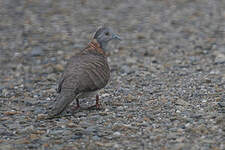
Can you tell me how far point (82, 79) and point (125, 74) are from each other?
2.96 metres

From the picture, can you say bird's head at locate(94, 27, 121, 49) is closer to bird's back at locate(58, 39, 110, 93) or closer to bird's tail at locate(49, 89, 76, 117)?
bird's back at locate(58, 39, 110, 93)

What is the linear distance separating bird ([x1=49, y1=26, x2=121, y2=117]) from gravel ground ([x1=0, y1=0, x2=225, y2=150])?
12.6 inches

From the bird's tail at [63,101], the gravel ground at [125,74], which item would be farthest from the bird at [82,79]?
the gravel ground at [125,74]

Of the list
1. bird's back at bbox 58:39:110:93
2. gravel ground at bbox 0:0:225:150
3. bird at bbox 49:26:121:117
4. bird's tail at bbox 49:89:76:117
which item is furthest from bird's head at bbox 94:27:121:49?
bird's tail at bbox 49:89:76:117

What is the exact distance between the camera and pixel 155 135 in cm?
588

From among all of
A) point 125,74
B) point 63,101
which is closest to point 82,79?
point 63,101

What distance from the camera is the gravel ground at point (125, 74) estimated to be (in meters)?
5.93

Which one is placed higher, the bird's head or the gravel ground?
the bird's head

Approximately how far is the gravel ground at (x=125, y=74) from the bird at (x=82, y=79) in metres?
Answer: 0.32

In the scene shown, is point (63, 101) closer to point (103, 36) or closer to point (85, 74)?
point (85, 74)

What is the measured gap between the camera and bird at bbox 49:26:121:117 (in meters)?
6.35

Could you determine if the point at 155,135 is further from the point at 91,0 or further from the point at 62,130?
the point at 91,0

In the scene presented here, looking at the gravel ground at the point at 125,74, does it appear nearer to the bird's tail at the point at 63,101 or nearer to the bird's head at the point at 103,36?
the bird's tail at the point at 63,101

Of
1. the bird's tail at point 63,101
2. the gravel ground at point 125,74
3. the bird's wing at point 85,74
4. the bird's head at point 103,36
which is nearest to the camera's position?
the gravel ground at point 125,74
